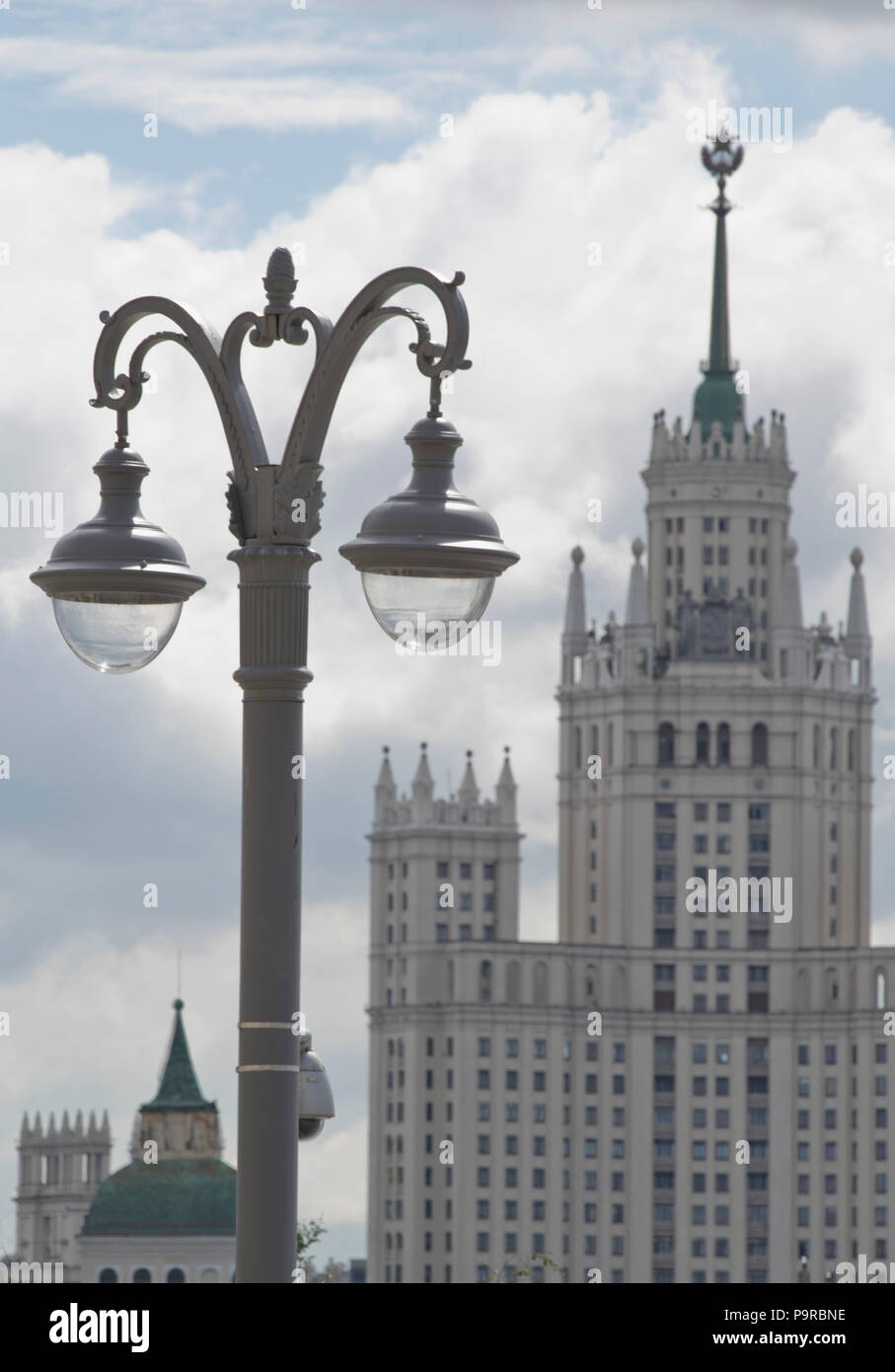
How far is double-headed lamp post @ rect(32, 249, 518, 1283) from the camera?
59.4 ft

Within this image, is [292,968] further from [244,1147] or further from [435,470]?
[435,470]

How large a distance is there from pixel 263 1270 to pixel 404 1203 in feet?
585

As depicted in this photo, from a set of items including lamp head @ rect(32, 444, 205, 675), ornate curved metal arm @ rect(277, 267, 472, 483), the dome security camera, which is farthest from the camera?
the dome security camera

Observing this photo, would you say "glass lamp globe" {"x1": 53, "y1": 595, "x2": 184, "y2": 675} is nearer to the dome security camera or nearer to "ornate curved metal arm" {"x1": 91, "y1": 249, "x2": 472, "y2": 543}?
"ornate curved metal arm" {"x1": 91, "y1": 249, "x2": 472, "y2": 543}

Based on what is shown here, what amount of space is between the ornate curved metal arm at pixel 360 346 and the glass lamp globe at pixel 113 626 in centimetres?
120

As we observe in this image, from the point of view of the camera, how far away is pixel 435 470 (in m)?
18.6

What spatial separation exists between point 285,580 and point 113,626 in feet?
3.55

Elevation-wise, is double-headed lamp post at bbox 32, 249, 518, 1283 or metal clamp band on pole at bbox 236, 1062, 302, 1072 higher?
double-headed lamp post at bbox 32, 249, 518, 1283

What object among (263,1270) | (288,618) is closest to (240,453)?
(288,618)

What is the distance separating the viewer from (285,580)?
18.4 m

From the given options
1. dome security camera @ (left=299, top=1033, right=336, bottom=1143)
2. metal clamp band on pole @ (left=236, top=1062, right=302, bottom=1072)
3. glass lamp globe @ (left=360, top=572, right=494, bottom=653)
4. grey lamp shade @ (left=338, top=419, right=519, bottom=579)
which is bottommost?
metal clamp band on pole @ (left=236, top=1062, right=302, bottom=1072)

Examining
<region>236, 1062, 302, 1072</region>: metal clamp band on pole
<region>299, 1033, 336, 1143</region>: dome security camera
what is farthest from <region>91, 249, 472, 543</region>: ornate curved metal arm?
<region>299, 1033, 336, 1143</region>: dome security camera

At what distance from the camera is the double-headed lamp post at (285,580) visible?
18.1 m
